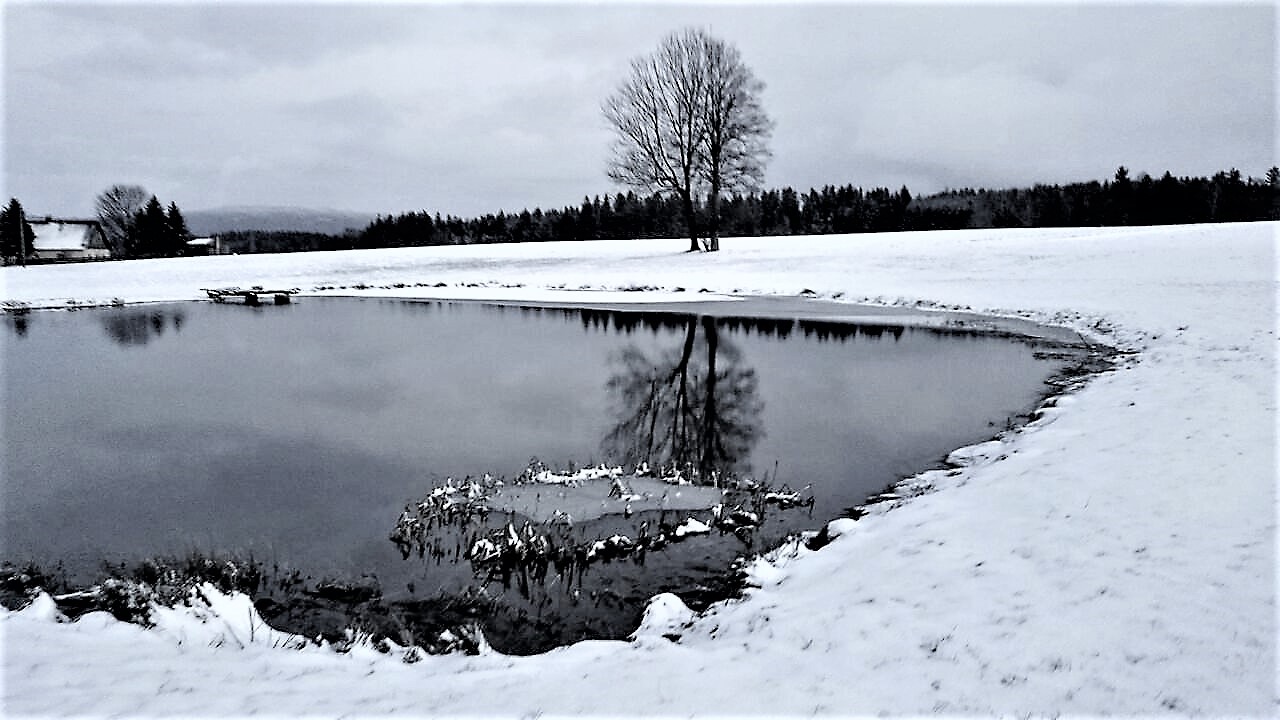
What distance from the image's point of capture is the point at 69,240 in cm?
8294

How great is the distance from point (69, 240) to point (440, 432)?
95.9 m

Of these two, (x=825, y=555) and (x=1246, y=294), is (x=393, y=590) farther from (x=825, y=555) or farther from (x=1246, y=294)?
(x=1246, y=294)

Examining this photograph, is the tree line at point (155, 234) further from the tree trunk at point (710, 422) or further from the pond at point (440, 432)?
the tree trunk at point (710, 422)

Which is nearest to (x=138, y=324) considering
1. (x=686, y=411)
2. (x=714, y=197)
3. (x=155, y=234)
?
(x=686, y=411)

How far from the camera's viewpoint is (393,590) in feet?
21.4

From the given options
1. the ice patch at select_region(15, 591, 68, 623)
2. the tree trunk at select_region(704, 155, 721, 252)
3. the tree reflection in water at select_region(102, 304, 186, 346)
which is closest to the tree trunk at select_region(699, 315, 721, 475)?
the ice patch at select_region(15, 591, 68, 623)

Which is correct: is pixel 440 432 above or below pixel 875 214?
below

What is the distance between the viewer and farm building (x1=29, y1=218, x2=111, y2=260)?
80.6m

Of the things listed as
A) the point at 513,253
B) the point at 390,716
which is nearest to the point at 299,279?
the point at 513,253

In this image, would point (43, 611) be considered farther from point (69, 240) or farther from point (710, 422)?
point (69, 240)

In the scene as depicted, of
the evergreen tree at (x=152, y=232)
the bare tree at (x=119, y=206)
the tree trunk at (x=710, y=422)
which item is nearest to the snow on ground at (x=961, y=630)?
the tree trunk at (x=710, y=422)

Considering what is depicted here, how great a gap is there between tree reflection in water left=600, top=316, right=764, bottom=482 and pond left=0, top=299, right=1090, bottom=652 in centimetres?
7

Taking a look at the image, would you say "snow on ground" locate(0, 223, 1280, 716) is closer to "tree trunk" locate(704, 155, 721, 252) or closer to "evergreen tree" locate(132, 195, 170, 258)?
"tree trunk" locate(704, 155, 721, 252)

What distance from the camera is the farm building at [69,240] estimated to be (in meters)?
80.6
